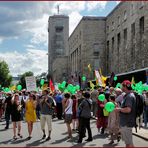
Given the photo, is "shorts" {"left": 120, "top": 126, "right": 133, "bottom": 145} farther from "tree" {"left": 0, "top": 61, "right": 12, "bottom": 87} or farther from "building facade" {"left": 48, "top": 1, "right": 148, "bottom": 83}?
"tree" {"left": 0, "top": 61, "right": 12, "bottom": 87}

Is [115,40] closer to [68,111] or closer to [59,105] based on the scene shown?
[59,105]

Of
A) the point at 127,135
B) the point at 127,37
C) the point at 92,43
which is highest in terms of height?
the point at 92,43

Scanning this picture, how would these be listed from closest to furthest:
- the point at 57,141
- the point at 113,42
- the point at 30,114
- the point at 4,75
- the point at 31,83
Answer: the point at 57,141 → the point at 30,114 → the point at 31,83 → the point at 113,42 → the point at 4,75

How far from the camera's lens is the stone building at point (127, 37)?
134 ft

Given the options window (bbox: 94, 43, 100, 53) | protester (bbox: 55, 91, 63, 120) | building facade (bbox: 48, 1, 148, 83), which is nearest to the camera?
protester (bbox: 55, 91, 63, 120)

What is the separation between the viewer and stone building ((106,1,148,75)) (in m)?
40.8

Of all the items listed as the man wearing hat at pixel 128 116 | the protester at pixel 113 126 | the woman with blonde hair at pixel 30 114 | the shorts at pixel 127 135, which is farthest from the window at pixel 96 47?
the shorts at pixel 127 135

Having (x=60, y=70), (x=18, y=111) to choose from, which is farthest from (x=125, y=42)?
(x=60, y=70)

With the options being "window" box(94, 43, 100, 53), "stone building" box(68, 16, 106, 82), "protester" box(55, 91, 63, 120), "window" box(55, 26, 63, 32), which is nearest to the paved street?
"protester" box(55, 91, 63, 120)

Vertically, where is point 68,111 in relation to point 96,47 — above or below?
below

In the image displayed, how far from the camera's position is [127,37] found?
156 feet

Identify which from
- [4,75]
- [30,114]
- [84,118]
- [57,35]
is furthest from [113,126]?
[57,35]

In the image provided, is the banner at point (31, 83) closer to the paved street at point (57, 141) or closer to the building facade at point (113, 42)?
the paved street at point (57, 141)

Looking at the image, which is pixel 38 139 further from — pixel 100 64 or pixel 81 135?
pixel 100 64
